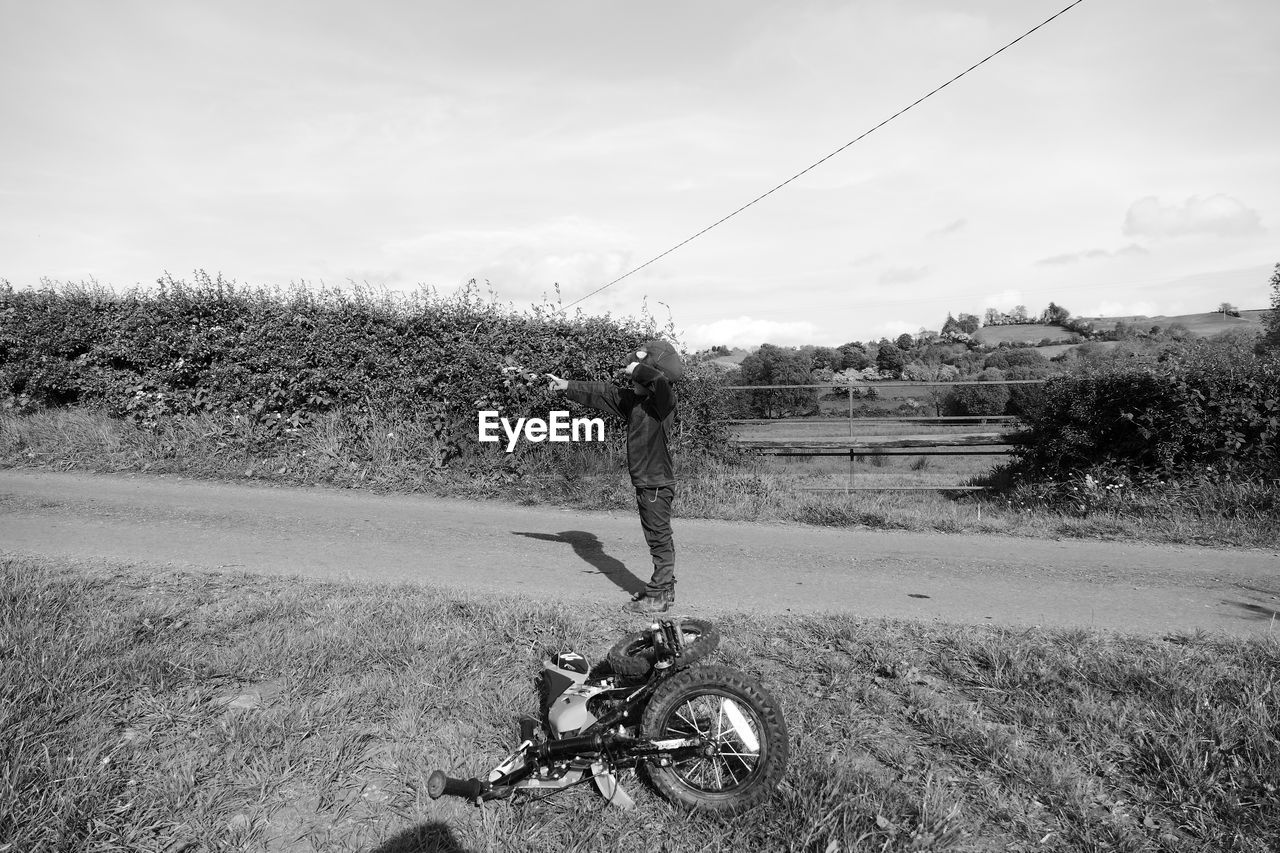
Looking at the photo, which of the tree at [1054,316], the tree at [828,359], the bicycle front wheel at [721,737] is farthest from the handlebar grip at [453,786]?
the tree at [1054,316]

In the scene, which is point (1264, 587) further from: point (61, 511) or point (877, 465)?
point (61, 511)

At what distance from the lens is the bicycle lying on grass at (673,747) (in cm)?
324

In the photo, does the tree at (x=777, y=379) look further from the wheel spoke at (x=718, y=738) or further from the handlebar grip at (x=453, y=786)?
the handlebar grip at (x=453, y=786)

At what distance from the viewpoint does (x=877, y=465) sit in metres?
15.0

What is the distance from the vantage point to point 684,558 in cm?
745

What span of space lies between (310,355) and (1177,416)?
12091 mm

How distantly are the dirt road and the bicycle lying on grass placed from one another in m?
2.29

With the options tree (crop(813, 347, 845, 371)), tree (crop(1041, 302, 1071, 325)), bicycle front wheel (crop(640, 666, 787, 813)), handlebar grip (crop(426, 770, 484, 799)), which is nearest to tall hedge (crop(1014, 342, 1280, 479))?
tree (crop(813, 347, 845, 371))

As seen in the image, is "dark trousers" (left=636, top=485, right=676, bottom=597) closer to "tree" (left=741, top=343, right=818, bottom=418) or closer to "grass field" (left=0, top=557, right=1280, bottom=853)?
"grass field" (left=0, top=557, right=1280, bottom=853)

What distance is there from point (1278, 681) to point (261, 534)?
8.29 meters

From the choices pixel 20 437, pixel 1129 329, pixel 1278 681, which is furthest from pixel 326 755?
pixel 1129 329

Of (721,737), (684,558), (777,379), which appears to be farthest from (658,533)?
(777,379)

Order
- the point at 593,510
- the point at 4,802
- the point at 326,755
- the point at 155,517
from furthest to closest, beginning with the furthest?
the point at 593,510
the point at 155,517
the point at 326,755
the point at 4,802

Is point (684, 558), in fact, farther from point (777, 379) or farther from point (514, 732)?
point (777, 379)
